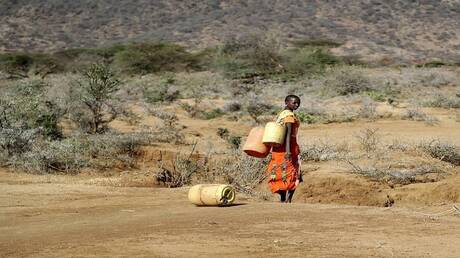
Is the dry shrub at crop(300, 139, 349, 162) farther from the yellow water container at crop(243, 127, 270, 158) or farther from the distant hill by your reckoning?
the distant hill

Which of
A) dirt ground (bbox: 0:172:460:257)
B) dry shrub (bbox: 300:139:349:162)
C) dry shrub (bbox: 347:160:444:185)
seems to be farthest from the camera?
dry shrub (bbox: 300:139:349:162)

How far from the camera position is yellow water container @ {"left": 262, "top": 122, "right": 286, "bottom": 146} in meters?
8.07

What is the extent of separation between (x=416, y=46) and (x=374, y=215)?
39.9 metres

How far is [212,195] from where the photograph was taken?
7.50 metres

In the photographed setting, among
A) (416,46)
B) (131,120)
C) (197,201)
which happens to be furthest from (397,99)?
(416,46)

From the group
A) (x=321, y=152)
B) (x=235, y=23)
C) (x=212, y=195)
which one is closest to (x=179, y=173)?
(x=321, y=152)

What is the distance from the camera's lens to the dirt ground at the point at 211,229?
535 cm

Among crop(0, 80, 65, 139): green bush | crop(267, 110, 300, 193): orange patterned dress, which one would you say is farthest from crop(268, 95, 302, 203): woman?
crop(0, 80, 65, 139): green bush

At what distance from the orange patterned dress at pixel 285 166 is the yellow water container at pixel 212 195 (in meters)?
0.80

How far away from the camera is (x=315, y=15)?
47.9 metres

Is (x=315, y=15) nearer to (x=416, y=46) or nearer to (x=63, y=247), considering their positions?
(x=416, y=46)

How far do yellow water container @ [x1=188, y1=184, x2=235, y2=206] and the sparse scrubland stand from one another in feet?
6.75

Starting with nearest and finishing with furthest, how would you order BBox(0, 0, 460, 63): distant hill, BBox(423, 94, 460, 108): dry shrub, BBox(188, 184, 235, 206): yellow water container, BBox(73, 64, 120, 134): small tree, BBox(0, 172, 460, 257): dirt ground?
BBox(0, 172, 460, 257): dirt ground
BBox(188, 184, 235, 206): yellow water container
BBox(73, 64, 120, 134): small tree
BBox(423, 94, 460, 108): dry shrub
BBox(0, 0, 460, 63): distant hill

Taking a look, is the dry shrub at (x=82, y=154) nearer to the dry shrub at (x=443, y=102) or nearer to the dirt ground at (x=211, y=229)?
the dirt ground at (x=211, y=229)
